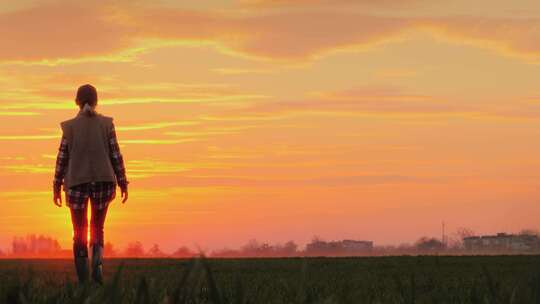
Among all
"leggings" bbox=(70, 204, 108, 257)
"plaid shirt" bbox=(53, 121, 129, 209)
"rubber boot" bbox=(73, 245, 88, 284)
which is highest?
"plaid shirt" bbox=(53, 121, 129, 209)

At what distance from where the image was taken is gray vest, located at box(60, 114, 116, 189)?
1143 cm

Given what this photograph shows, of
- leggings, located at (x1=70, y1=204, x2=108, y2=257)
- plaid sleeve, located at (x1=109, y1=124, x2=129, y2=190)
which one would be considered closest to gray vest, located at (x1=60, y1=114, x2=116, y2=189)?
plaid sleeve, located at (x1=109, y1=124, x2=129, y2=190)

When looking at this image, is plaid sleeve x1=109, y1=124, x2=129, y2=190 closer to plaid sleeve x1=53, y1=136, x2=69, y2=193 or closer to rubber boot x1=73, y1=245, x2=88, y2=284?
plaid sleeve x1=53, y1=136, x2=69, y2=193

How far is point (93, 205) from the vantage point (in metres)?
11.6

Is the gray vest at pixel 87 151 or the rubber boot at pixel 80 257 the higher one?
the gray vest at pixel 87 151

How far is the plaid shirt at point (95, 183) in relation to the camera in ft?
37.8

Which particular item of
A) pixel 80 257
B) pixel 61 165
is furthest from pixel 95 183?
pixel 80 257

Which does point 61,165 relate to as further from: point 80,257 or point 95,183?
point 80,257

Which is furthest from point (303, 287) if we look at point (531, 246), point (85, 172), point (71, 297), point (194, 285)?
point (531, 246)

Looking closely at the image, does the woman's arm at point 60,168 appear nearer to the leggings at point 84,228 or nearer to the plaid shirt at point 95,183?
the plaid shirt at point 95,183

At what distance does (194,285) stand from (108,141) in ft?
30.1

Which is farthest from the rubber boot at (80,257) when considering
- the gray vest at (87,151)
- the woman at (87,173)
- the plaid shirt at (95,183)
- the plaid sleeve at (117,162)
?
the plaid sleeve at (117,162)

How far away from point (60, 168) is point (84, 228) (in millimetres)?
853

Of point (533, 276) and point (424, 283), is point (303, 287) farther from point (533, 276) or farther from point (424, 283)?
point (424, 283)
